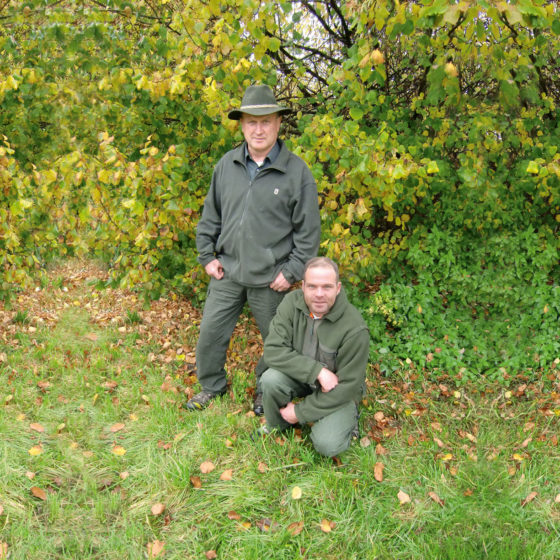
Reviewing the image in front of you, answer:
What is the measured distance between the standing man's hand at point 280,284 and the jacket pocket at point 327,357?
0.52m

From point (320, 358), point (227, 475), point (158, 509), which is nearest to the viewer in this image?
point (158, 509)

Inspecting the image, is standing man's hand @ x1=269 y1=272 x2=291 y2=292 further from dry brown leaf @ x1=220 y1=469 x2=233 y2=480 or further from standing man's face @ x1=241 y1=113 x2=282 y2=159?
dry brown leaf @ x1=220 y1=469 x2=233 y2=480

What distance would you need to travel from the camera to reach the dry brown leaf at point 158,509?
114 inches

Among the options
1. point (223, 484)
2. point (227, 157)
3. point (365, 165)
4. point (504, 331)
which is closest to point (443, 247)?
point (504, 331)

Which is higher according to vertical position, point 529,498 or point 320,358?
point 320,358

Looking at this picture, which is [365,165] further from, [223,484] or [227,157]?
[223,484]

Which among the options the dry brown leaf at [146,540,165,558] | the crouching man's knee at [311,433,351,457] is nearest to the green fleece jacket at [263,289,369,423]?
the crouching man's knee at [311,433,351,457]

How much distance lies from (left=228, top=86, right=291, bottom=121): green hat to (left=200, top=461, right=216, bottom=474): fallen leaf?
216 cm

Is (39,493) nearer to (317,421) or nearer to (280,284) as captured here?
(317,421)

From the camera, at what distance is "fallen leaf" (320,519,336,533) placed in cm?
276

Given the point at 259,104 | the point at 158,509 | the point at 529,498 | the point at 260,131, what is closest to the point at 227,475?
the point at 158,509

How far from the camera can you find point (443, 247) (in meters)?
5.12

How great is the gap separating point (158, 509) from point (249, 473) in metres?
0.55

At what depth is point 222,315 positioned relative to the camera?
3717 mm
